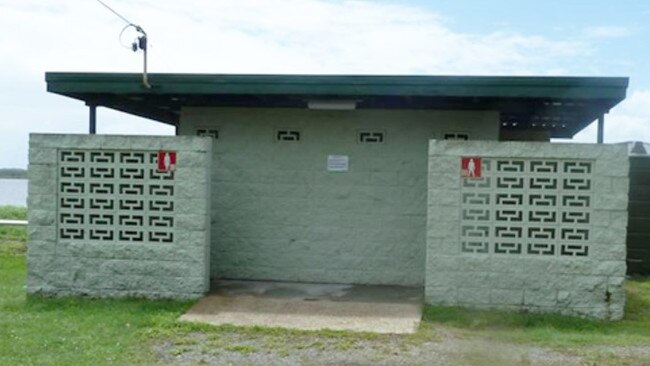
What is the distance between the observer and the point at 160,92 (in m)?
9.20

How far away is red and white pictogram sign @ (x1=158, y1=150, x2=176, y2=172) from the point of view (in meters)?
8.80

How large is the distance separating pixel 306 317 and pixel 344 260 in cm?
214

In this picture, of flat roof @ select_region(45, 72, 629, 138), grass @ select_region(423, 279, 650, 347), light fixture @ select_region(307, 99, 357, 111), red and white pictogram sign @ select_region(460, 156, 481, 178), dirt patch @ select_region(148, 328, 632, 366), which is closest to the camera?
dirt patch @ select_region(148, 328, 632, 366)

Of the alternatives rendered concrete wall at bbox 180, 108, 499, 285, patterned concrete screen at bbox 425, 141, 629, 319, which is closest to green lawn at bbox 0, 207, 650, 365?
patterned concrete screen at bbox 425, 141, 629, 319

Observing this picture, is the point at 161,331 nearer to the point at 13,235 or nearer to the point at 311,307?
the point at 311,307

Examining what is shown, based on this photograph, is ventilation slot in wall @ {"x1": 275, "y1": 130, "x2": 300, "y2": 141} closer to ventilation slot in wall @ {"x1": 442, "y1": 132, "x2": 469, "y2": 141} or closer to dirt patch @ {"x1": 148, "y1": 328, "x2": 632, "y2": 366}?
ventilation slot in wall @ {"x1": 442, "y1": 132, "x2": 469, "y2": 141}

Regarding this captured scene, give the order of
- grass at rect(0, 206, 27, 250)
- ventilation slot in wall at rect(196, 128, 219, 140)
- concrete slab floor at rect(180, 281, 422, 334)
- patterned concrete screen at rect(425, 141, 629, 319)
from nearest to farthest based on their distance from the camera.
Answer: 1. concrete slab floor at rect(180, 281, 422, 334)
2. patterned concrete screen at rect(425, 141, 629, 319)
3. ventilation slot in wall at rect(196, 128, 219, 140)
4. grass at rect(0, 206, 27, 250)

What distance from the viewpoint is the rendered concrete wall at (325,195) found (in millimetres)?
10109

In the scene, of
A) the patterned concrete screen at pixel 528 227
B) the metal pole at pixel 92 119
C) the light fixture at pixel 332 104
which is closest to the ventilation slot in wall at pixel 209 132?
the metal pole at pixel 92 119

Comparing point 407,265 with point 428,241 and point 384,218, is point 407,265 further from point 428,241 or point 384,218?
point 428,241

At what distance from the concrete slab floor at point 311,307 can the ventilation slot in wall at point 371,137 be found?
191 centimetres

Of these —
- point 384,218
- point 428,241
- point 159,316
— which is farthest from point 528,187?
point 159,316

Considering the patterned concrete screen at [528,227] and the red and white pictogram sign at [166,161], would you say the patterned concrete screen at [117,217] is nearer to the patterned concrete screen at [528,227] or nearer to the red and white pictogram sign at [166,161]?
the red and white pictogram sign at [166,161]

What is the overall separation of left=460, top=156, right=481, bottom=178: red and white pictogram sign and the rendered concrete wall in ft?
5.22
